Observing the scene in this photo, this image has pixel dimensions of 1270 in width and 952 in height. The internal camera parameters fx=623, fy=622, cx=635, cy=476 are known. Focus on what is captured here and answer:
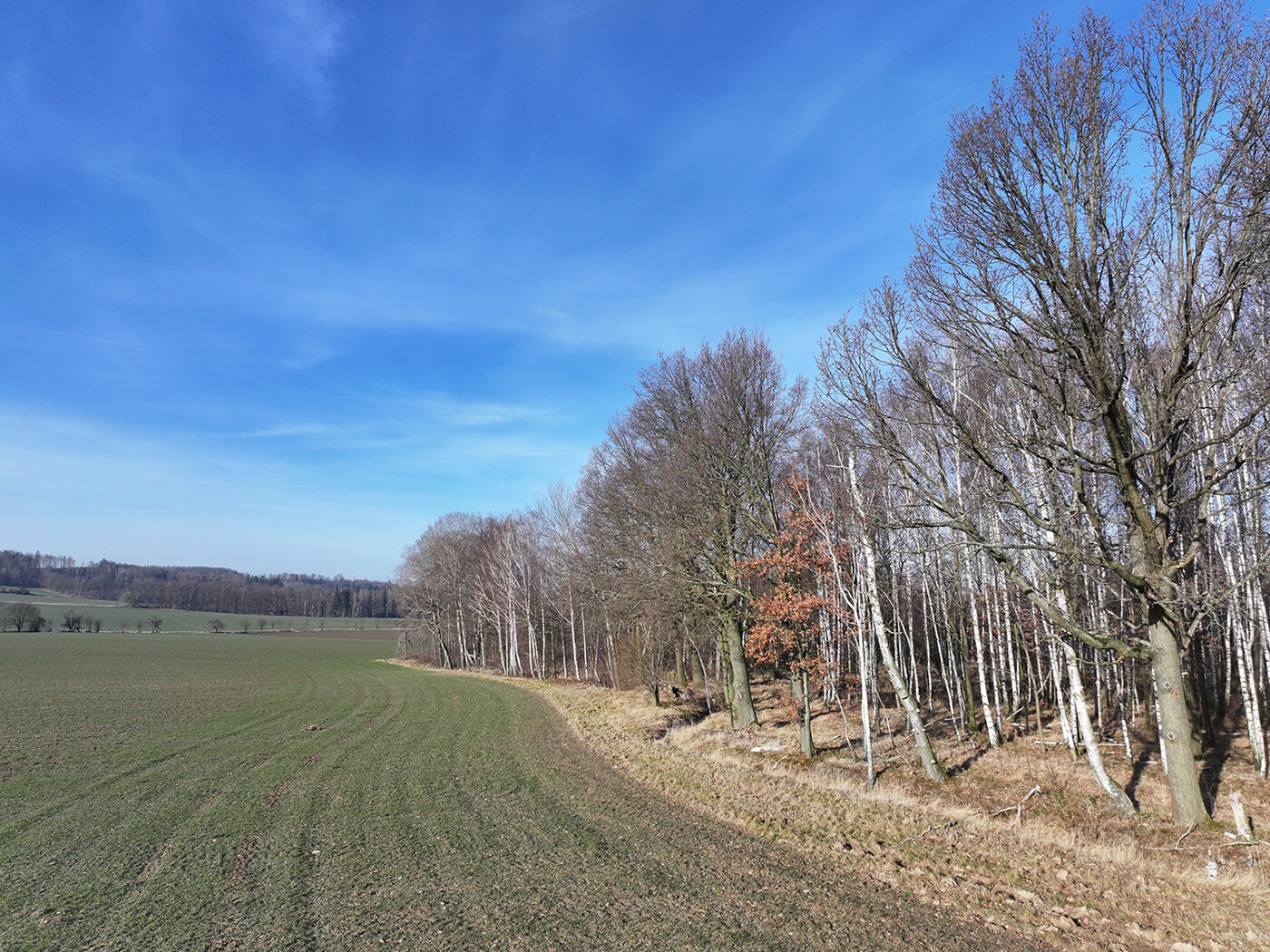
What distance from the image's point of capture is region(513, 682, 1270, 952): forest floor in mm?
6461

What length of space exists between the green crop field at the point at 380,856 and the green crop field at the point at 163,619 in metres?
101

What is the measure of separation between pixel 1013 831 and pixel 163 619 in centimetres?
13168

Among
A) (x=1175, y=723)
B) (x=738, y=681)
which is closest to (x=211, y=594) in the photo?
(x=738, y=681)

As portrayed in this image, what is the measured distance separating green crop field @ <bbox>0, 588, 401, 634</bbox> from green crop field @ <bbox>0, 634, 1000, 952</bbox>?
333 feet

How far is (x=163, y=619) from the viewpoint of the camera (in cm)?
10669

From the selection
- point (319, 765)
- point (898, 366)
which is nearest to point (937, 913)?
point (898, 366)

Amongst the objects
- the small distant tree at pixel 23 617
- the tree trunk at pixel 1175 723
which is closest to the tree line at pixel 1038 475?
the tree trunk at pixel 1175 723

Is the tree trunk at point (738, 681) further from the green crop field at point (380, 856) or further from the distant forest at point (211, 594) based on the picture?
the distant forest at point (211, 594)

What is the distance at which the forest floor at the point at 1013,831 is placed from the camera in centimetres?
646

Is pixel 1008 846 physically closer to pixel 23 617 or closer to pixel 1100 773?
pixel 1100 773

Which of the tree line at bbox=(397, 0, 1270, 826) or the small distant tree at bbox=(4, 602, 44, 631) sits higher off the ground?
the tree line at bbox=(397, 0, 1270, 826)

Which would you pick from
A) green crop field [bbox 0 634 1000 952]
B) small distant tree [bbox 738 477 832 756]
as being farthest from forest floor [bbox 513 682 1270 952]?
small distant tree [bbox 738 477 832 756]

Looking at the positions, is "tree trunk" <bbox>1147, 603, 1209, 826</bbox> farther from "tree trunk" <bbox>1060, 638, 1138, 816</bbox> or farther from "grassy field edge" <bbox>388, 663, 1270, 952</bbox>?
"tree trunk" <bbox>1060, 638, 1138, 816</bbox>

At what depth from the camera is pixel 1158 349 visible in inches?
380
